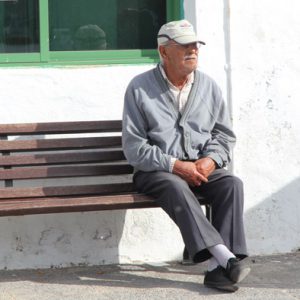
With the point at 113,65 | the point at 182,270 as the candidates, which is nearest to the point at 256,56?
the point at 113,65

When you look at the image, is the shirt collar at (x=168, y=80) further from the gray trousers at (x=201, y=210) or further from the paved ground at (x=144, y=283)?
the paved ground at (x=144, y=283)

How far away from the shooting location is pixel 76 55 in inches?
226

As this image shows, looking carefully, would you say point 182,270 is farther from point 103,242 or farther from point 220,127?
point 220,127

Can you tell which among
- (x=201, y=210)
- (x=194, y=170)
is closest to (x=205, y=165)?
(x=194, y=170)

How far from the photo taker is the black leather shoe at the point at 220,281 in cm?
489

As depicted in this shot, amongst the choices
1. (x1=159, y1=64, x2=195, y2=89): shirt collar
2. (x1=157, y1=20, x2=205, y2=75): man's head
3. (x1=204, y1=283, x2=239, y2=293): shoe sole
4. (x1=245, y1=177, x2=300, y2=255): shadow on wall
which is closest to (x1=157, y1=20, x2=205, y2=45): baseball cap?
(x1=157, y1=20, x2=205, y2=75): man's head

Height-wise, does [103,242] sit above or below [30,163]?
below

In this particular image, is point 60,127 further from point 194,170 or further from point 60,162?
point 194,170

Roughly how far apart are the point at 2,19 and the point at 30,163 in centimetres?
102

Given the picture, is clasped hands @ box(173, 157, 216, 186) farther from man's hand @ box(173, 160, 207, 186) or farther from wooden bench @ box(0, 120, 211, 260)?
wooden bench @ box(0, 120, 211, 260)

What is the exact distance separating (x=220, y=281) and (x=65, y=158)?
1.24m

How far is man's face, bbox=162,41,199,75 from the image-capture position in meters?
5.09

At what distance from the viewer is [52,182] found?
5.53 metres

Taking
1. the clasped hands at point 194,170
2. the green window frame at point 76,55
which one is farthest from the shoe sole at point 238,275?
the green window frame at point 76,55
